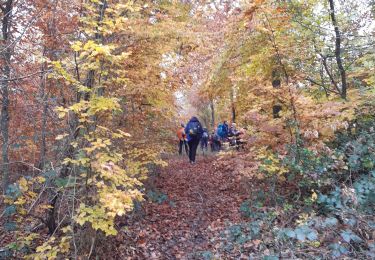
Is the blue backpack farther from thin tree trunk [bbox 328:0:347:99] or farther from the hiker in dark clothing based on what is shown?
thin tree trunk [bbox 328:0:347:99]

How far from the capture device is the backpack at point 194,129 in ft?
37.2

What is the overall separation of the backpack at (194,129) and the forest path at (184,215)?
154 cm

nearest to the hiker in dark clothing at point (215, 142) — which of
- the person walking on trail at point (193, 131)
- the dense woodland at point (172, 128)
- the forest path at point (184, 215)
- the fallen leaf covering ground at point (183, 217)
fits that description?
the person walking on trail at point (193, 131)

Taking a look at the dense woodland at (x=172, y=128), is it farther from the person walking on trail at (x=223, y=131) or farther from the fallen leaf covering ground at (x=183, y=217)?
the person walking on trail at (x=223, y=131)

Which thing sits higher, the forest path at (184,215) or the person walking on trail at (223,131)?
the person walking on trail at (223,131)

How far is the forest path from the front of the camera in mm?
6023

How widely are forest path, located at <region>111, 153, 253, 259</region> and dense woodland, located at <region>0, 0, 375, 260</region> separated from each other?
1.6 inches

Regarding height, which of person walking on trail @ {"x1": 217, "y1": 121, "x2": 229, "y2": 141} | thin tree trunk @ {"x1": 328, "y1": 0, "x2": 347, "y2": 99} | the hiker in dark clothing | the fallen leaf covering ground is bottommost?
the fallen leaf covering ground

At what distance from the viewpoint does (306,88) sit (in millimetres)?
8570

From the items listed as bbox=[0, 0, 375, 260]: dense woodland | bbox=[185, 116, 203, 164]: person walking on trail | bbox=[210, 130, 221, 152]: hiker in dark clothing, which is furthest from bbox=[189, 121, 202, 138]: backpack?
bbox=[210, 130, 221, 152]: hiker in dark clothing

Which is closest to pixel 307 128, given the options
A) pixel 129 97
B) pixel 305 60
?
pixel 305 60

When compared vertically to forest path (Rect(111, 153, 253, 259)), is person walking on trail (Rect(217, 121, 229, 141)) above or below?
above

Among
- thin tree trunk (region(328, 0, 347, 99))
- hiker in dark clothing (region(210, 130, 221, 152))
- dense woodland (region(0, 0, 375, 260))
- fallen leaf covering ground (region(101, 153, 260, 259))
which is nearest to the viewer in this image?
dense woodland (region(0, 0, 375, 260))

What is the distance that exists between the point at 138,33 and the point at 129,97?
148cm
